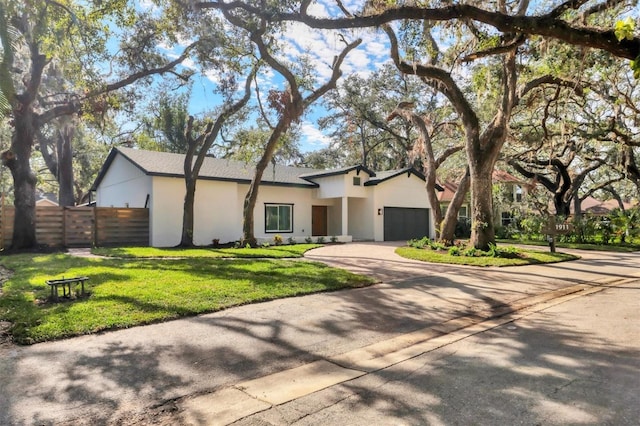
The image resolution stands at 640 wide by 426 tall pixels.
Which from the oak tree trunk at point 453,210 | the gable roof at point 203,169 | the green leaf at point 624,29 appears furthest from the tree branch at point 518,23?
the gable roof at point 203,169

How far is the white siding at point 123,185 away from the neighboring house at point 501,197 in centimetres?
1907

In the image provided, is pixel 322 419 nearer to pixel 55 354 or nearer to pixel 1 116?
pixel 55 354

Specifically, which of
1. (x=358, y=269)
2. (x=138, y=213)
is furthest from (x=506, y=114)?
(x=138, y=213)

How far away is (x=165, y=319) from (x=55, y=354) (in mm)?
1491

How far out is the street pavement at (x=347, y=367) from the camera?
128 inches

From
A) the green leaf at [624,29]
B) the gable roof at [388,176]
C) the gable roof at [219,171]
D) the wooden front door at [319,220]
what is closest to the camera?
the green leaf at [624,29]

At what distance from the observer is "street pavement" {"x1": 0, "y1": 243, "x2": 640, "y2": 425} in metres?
3.25

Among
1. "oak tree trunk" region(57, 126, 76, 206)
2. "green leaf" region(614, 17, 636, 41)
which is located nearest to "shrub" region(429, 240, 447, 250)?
"green leaf" region(614, 17, 636, 41)

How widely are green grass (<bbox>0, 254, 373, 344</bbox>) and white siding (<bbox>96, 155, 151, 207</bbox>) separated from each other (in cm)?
760

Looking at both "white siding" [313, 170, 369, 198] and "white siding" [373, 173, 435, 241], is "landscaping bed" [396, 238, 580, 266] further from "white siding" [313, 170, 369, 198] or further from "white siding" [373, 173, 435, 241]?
"white siding" [373, 173, 435, 241]

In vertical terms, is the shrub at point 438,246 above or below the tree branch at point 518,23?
below

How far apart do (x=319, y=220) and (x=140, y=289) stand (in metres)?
17.5

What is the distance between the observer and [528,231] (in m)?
Result: 23.2

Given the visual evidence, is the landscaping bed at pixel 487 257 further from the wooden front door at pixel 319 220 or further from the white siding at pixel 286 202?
the wooden front door at pixel 319 220
